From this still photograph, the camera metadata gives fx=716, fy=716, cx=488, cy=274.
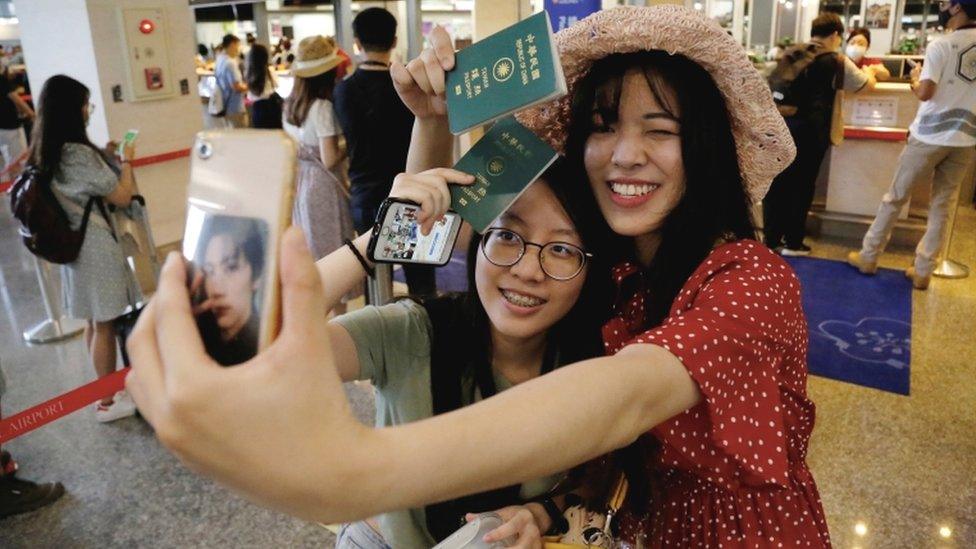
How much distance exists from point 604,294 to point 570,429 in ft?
2.25

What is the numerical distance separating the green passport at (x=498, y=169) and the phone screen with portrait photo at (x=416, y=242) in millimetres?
65

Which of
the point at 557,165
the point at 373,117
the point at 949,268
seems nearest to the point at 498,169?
Answer: the point at 557,165

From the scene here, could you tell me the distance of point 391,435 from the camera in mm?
537

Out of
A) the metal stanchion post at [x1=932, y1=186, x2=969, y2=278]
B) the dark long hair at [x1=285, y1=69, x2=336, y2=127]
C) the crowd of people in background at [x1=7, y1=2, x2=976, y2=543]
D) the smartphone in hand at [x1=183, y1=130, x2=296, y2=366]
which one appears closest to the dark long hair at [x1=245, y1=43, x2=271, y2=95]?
the crowd of people in background at [x1=7, y1=2, x2=976, y2=543]

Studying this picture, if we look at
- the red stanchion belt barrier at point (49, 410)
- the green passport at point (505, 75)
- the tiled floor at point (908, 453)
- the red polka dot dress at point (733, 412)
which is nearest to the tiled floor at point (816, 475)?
the tiled floor at point (908, 453)

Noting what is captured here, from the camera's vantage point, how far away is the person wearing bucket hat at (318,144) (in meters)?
3.79

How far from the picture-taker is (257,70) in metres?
Answer: 6.15

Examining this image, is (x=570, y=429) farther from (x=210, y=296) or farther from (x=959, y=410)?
(x=959, y=410)

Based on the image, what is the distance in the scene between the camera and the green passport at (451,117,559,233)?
1.05 m

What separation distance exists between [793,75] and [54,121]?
4710 millimetres

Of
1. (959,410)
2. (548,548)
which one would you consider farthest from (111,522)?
(959,410)

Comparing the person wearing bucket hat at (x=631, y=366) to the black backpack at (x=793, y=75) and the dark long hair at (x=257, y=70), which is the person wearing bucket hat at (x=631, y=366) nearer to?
the black backpack at (x=793, y=75)

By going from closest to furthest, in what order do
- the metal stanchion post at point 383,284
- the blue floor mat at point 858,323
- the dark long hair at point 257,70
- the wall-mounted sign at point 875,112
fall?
1. the metal stanchion post at point 383,284
2. the blue floor mat at point 858,323
3. the wall-mounted sign at point 875,112
4. the dark long hair at point 257,70

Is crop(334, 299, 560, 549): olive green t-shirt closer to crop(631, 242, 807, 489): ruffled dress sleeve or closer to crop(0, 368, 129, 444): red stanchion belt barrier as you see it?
crop(631, 242, 807, 489): ruffled dress sleeve
